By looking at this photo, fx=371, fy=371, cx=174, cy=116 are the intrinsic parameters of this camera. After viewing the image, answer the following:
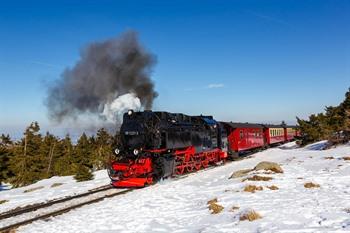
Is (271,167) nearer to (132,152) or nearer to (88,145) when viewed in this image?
(132,152)

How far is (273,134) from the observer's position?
4819 centimetres

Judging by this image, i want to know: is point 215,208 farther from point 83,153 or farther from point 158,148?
point 83,153

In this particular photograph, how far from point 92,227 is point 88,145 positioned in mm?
47655

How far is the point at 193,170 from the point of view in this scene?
76.7ft

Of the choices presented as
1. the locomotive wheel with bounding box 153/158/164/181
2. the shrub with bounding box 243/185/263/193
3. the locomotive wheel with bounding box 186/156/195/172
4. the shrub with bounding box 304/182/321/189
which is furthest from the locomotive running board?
the shrub with bounding box 304/182/321/189

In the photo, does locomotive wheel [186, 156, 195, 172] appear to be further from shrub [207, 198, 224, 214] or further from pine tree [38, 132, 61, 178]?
pine tree [38, 132, 61, 178]

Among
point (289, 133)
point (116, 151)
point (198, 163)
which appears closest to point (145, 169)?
point (116, 151)

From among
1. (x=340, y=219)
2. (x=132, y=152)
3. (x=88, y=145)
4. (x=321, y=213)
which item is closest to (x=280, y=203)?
(x=321, y=213)

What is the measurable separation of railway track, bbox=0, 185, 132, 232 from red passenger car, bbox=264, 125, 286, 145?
32.4 meters

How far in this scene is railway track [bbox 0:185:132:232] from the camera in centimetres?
1102

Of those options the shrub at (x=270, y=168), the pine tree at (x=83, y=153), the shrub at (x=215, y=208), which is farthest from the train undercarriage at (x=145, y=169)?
the pine tree at (x=83, y=153)

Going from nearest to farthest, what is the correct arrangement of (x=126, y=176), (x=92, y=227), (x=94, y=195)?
(x=92, y=227) → (x=94, y=195) → (x=126, y=176)

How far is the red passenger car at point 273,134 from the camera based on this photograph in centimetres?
4588

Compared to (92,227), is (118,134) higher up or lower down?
higher up
